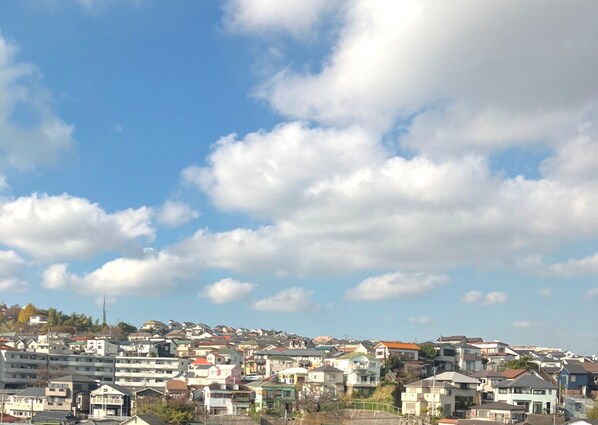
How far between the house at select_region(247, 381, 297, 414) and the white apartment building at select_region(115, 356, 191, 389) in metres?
15.6

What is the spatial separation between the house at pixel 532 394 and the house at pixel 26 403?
33.7 metres

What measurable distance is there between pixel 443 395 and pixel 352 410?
6288 millimetres

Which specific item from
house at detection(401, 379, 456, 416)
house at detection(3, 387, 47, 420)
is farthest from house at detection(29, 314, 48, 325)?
house at detection(401, 379, 456, 416)

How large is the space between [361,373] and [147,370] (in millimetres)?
22111

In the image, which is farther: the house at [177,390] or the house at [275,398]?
the house at [177,390]

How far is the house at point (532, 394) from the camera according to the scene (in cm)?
4472

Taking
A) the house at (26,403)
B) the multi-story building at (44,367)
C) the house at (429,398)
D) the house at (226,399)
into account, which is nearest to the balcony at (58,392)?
the house at (26,403)

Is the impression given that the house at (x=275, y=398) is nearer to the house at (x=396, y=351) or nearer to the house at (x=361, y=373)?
the house at (x=361, y=373)

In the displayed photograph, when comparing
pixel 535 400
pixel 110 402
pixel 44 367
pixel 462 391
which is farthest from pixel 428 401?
pixel 44 367

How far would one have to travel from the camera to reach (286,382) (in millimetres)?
53625

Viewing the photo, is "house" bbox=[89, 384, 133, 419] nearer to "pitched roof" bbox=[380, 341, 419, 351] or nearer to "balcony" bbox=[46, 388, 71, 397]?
"balcony" bbox=[46, 388, 71, 397]

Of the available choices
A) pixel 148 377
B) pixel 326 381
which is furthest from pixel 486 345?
pixel 148 377

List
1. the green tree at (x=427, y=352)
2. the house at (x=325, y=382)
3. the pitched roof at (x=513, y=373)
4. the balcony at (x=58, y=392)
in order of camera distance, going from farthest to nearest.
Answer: the green tree at (x=427, y=352) → the balcony at (x=58, y=392) → the house at (x=325, y=382) → the pitched roof at (x=513, y=373)

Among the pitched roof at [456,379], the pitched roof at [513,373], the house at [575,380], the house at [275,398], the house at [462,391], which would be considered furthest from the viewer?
the house at [575,380]
